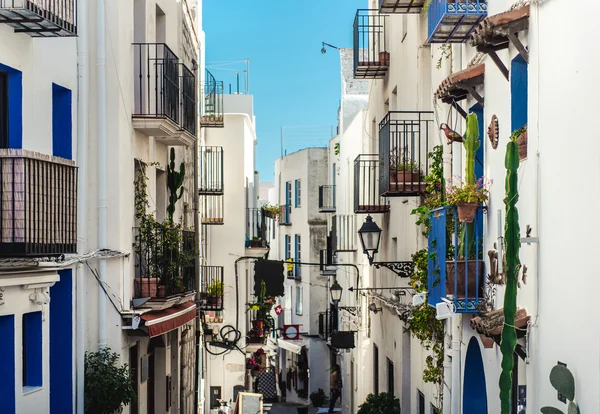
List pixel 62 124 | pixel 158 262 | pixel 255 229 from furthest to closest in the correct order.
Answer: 1. pixel 255 229
2. pixel 158 262
3. pixel 62 124

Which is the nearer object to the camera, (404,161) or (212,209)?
(404,161)

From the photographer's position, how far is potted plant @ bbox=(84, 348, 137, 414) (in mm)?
14984

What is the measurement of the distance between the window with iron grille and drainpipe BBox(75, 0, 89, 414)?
267cm

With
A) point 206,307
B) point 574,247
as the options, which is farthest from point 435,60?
point 206,307

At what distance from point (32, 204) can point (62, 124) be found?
3.41 m

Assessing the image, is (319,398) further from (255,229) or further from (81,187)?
(81,187)

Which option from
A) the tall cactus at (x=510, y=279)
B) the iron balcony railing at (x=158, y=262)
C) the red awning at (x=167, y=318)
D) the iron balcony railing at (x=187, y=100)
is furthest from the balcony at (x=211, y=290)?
the tall cactus at (x=510, y=279)

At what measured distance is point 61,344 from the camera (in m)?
14.4

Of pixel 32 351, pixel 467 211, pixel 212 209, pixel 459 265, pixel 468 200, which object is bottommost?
pixel 32 351

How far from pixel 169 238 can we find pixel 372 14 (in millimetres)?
8677

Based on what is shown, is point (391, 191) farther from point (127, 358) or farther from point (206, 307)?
point (206, 307)

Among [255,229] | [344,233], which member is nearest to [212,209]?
[255,229]

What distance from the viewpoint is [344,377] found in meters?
34.2

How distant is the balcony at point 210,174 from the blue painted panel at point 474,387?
16801 mm
